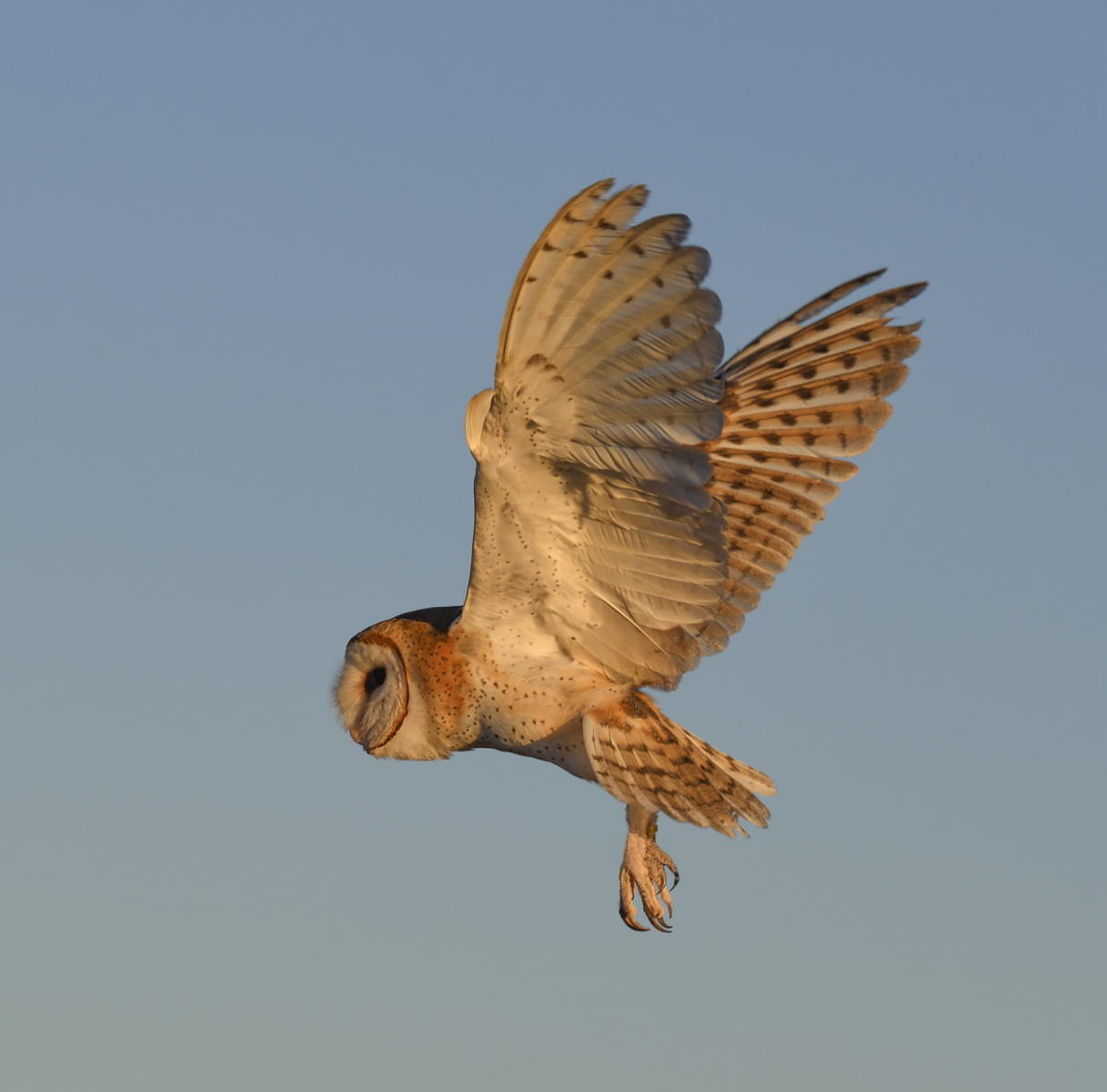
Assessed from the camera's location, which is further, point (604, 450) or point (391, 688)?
point (391, 688)

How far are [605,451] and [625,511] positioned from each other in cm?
33

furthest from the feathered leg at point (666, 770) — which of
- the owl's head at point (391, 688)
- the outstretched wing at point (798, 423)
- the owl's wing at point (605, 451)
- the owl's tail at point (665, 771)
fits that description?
the outstretched wing at point (798, 423)

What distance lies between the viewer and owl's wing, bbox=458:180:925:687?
20.5 ft

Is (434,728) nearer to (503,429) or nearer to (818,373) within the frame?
(503,429)

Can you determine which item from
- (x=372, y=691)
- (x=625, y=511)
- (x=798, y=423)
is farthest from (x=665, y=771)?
(x=798, y=423)

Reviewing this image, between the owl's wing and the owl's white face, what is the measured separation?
0.49m

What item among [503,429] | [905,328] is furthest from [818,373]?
[503,429]

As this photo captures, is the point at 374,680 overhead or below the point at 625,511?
below

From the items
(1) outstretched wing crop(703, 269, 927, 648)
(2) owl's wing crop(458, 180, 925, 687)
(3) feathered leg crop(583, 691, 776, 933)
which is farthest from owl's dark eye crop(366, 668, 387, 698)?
(1) outstretched wing crop(703, 269, 927, 648)

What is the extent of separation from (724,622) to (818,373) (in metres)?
1.32

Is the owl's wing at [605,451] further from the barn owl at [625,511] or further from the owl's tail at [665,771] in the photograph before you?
the owl's tail at [665,771]

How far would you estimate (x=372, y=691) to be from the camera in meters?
8.28

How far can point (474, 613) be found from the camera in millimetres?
7742

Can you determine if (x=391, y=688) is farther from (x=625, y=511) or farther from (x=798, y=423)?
(x=798, y=423)
